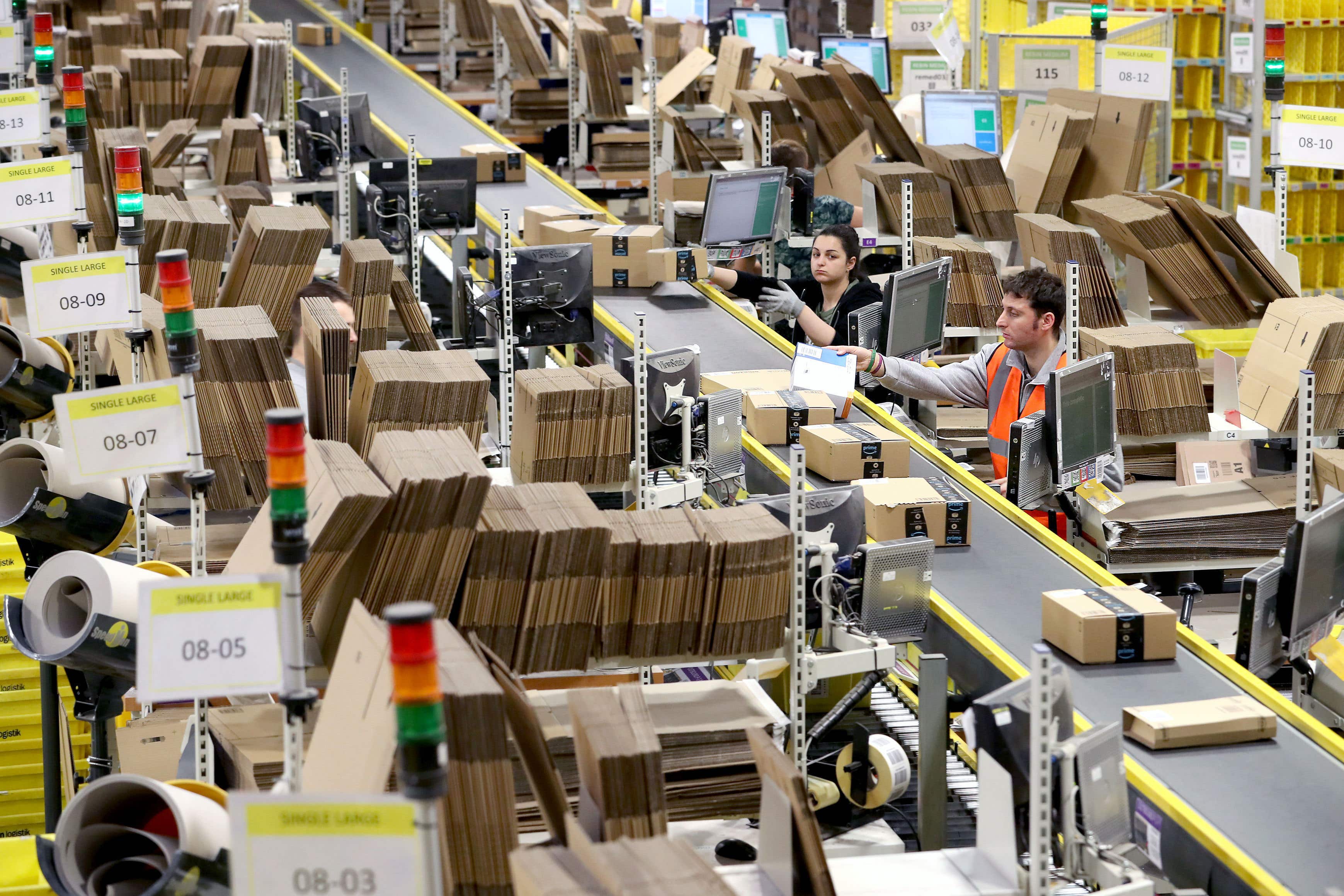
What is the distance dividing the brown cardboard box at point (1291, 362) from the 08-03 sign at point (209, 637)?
4.32 m

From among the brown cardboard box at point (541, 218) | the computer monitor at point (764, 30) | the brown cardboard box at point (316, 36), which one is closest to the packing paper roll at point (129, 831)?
the brown cardboard box at point (541, 218)

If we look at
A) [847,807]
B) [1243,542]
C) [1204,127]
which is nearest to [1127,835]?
[847,807]

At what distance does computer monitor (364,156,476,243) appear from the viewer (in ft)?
28.3

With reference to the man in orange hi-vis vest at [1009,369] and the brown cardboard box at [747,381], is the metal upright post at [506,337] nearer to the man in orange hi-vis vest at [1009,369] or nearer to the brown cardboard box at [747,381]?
the brown cardboard box at [747,381]

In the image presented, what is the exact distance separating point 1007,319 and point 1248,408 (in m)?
0.98

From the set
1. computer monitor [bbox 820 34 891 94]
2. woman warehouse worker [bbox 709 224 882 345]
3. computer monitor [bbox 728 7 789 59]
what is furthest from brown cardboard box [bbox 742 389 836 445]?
computer monitor [bbox 728 7 789 59]

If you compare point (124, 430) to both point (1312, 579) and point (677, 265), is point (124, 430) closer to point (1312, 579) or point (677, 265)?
point (1312, 579)

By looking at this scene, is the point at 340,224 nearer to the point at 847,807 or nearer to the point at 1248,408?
the point at 1248,408

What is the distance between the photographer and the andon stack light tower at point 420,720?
7.42 feet

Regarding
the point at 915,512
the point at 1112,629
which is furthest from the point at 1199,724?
the point at 915,512

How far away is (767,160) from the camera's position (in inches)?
392

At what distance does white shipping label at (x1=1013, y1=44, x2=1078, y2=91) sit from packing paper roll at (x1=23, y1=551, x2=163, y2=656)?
30.8 ft

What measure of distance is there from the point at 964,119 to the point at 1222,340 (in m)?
3.91

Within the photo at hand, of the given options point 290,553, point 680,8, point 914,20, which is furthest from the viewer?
point 680,8
